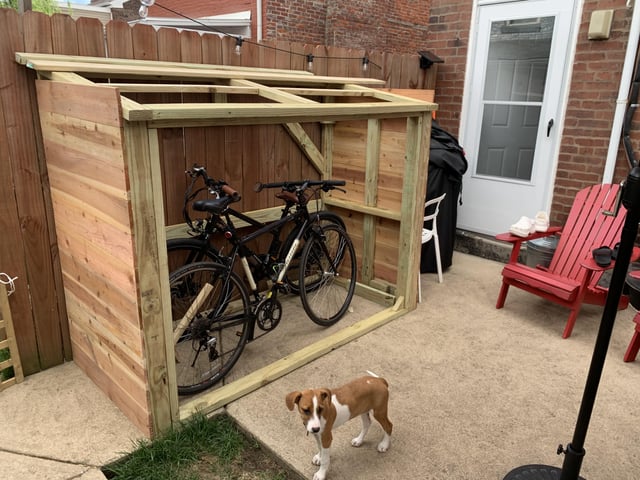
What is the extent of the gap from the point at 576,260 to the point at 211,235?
265cm

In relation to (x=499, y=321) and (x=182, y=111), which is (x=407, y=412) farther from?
(x=182, y=111)

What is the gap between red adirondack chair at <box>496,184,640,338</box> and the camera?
3373mm

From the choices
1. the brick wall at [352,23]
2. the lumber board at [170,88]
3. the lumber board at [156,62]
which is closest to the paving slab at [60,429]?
the lumber board at [170,88]

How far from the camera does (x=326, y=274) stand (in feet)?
12.0

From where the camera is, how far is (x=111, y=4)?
12.2 metres

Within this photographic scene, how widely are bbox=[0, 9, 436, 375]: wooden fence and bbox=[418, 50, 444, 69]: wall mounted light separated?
220 centimetres

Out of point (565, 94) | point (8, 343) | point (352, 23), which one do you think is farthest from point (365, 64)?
point (352, 23)

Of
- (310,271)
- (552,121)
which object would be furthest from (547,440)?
(552,121)

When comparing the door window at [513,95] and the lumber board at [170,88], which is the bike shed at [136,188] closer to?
the lumber board at [170,88]

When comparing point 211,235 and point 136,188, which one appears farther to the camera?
point 211,235

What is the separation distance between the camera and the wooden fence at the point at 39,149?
8.13 feet

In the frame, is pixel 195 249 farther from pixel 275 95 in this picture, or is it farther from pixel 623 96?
pixel 623 96

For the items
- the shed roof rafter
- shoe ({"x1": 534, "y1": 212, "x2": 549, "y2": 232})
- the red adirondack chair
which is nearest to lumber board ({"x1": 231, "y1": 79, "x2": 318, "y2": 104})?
the shed roof rafter

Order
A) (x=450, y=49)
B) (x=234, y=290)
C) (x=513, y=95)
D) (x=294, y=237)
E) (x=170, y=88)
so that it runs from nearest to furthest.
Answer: (x=170, y=88)
(x=234, y=290)
(x=294, y=237)
(x=513, y=95)
(x=450, y=49)
